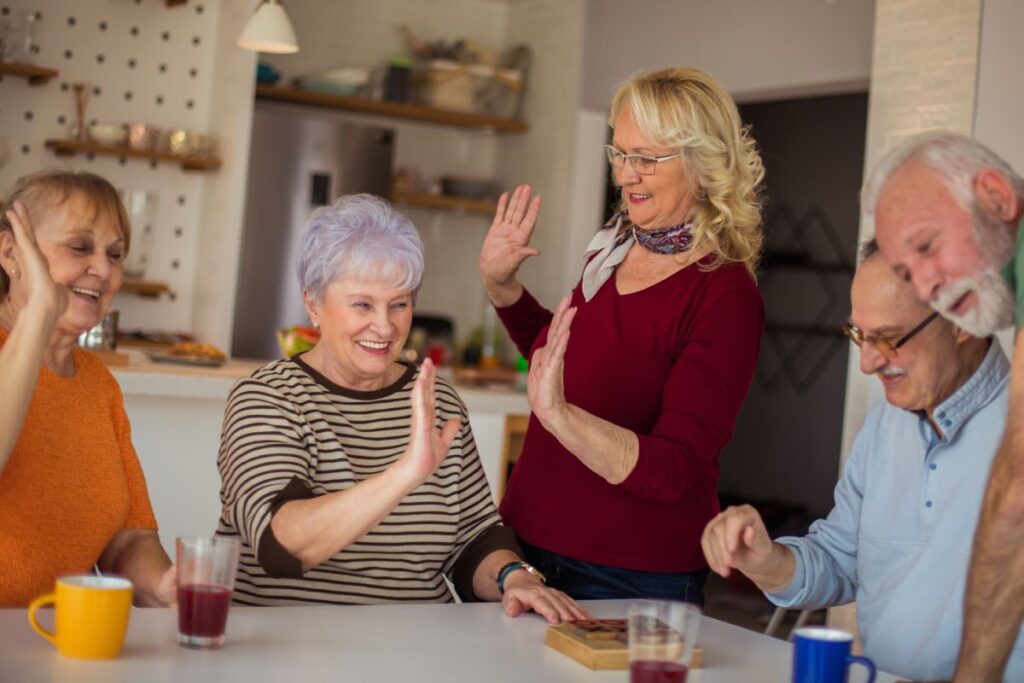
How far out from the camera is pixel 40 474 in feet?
6.95

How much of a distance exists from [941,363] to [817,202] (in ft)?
18.7

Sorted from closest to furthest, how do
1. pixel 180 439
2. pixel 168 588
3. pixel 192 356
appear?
1. pixel 168 588
2. pixel 180 439
3. pixel 192 356

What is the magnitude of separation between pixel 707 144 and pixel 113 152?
14.1 feet

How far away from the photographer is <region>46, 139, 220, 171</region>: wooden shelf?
238 inches

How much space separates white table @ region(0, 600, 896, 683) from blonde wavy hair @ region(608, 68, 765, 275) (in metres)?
0.73

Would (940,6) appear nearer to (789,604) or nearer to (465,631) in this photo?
(789,604)

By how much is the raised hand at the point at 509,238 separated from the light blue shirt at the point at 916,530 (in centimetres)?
82

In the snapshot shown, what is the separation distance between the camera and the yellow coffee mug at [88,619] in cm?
Result: 160

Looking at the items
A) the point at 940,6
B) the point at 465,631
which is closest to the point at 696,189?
the point at 465,631

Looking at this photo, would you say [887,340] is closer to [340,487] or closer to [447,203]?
[340,487]

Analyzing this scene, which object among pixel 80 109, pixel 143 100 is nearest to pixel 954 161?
pixel 80 109

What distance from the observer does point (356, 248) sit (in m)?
2.28

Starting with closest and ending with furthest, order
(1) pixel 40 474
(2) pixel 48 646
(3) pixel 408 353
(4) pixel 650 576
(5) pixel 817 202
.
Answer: (2) pixel 48 646 → (1) pixel 40 474 → (4) pixel 650 576 → (3) pixel 408 353 → (5) pixel 817 202

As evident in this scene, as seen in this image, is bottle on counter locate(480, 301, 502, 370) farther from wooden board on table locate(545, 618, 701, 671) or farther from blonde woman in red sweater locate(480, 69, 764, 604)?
wooden board on table locate(545, 618, 701, 671)
